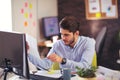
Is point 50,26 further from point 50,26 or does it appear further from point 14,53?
point 14,53

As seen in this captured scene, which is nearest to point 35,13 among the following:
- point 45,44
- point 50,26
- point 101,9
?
point 50,26

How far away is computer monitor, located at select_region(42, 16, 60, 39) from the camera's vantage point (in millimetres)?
4430

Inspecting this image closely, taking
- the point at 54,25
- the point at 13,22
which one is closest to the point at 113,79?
the point at 13,22

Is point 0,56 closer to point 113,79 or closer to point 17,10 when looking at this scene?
point 113,79

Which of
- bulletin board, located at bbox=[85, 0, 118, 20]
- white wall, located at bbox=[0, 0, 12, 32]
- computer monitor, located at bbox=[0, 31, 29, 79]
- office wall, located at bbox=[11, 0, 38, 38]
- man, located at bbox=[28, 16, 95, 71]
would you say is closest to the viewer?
computer monitor, located at bbox=[0, 31, 29, 79]

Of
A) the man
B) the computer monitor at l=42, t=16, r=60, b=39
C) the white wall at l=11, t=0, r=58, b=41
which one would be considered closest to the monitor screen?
the computer monitor at l=42, t=16, r=60, b=39

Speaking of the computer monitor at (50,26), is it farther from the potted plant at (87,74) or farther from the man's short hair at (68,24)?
the potted plant at (87,74)

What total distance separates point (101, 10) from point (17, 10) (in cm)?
162

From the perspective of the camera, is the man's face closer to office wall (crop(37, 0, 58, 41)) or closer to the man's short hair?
the man's short hair

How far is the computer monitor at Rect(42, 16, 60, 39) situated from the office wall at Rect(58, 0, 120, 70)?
295 mm

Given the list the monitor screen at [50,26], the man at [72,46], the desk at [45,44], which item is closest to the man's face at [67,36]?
the man at [72,46]

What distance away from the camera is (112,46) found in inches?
176

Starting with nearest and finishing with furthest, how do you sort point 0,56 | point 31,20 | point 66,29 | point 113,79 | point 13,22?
point 113,79, point 0,56, point 66,29, point 13,22, point 31,20

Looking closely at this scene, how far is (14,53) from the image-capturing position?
72.8 inches
